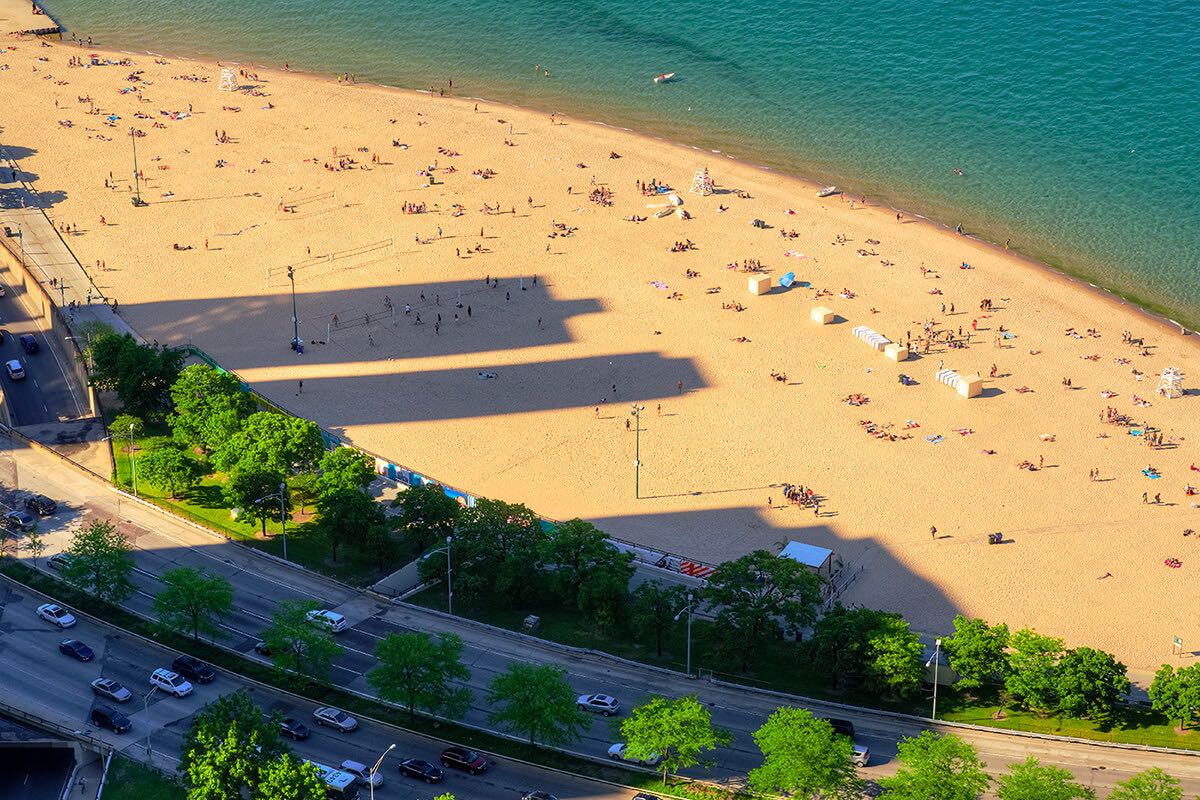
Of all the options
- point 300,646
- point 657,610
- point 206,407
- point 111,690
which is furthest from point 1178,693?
point 206,407

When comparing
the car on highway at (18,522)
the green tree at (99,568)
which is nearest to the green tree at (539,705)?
the green tree at (99,568)

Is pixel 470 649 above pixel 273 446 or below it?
below

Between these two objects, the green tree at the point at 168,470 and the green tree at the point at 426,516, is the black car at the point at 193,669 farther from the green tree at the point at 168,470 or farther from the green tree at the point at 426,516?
the green tree at the point at 168,470

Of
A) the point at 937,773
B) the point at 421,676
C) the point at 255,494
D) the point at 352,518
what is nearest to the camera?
the point at 937,773

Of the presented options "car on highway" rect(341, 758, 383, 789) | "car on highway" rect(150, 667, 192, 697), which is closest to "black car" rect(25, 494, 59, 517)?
"car on highway" rect(150, 667, 192, 697)

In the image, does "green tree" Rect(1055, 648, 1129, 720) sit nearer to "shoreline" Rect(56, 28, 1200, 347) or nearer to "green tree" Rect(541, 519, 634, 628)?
"green tree" Rect(541, 519, 634, 628)

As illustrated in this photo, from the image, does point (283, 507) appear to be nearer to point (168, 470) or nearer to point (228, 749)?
point (168, 470)
